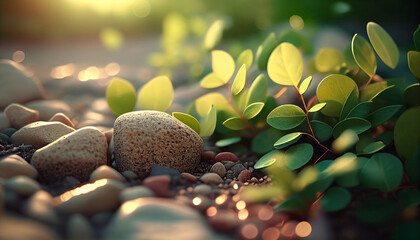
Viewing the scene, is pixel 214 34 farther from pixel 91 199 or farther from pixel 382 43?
pixel 91 199

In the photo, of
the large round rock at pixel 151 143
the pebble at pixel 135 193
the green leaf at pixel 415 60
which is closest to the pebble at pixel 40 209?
the pebble at pixel 135 193

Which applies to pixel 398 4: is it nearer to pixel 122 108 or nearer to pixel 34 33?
pixel 122 108

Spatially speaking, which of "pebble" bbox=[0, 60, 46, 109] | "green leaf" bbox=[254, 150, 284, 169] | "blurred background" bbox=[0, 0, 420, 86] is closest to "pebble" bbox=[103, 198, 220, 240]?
"green leaf" bbox=[254, 150, 284, 169]

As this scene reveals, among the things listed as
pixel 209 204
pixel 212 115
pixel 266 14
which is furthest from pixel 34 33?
pixel 209 204

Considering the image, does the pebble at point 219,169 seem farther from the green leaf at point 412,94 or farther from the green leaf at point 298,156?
the green leaf at point 412,94

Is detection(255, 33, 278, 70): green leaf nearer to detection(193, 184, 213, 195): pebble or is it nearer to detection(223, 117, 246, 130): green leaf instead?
detection(223, 117, 246, 130): green leaf

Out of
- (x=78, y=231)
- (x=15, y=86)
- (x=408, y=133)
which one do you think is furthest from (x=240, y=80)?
(x=15, y=86)
